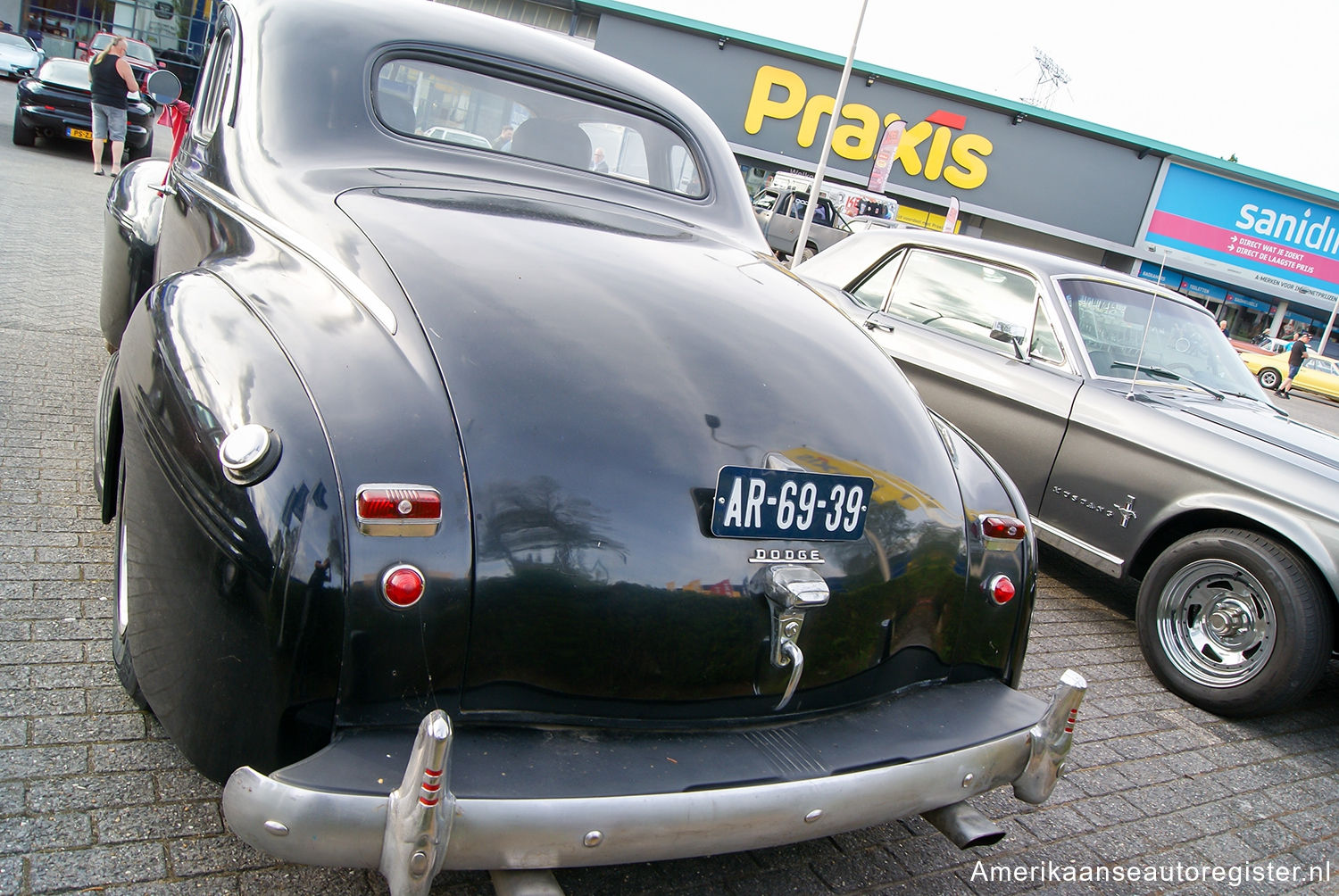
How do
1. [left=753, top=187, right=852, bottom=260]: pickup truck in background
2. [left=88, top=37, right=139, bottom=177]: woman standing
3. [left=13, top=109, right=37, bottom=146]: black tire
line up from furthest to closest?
1. [left=753, top=187, right=852, bottom=260]: pickup truck in background
2. [left=13, top=109, right=37, bottom=146]: black tire
3. [left=88, top=37, right=139, bottom=177]: woman standing

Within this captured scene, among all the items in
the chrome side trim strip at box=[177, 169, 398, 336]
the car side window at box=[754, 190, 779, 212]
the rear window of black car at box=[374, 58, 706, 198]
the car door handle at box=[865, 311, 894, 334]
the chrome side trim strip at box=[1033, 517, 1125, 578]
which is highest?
the car side window at box=[754, 190, 779, 212]

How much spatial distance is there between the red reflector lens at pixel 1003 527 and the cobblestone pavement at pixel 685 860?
844mm

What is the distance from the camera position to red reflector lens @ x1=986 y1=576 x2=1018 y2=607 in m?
2.31

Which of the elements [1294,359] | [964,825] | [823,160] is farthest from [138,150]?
[1294,359]

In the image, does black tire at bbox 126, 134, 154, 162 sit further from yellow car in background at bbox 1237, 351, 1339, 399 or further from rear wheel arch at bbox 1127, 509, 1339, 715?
yellow car in background at bbox 1237, 351, 1339, 399

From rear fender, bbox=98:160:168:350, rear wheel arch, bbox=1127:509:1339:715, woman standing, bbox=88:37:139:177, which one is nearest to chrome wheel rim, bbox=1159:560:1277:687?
rear wheel arch, bbox=1127:509:1339:715

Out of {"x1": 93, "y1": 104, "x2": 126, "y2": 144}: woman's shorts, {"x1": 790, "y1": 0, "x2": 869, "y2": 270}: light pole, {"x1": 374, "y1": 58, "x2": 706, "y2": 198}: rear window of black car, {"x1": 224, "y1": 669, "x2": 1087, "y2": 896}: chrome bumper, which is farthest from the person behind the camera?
{"x1": 790, "y1": 0, "x2": 869, "y2": 270}: light pole

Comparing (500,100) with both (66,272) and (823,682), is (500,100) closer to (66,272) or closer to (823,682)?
(823,682)

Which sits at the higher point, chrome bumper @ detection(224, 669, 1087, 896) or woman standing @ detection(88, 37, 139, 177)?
woman standing @ detection(88, 37, 139, 177)

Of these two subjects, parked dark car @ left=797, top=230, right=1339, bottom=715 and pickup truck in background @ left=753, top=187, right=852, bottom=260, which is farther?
pickup truck in background @ left=753, top=187, right=852, bottom=260

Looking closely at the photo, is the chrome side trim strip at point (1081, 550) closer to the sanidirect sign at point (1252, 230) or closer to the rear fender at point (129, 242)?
the rear fender at point (129, 242)

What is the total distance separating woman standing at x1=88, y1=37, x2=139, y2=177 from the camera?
1177 centimetres

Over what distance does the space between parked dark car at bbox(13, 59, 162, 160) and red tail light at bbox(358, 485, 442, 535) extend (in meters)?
14.1

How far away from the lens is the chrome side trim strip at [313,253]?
2.00 m
